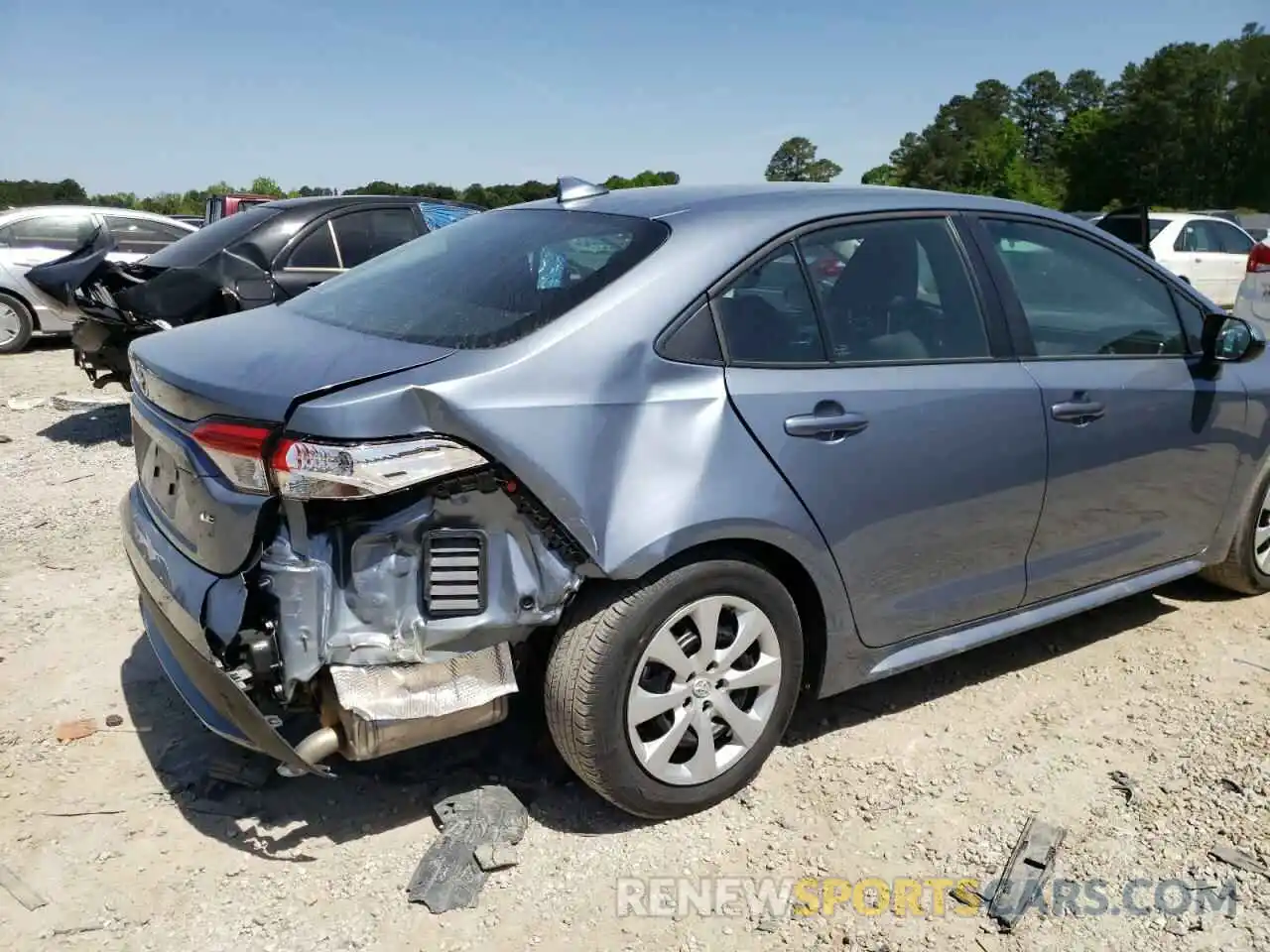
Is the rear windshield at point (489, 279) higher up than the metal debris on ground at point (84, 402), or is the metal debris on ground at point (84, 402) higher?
the rear windshield at point (489, 279)

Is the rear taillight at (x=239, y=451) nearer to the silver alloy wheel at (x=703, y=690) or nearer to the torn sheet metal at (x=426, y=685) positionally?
the torn sheet metal at (x=426, y=685)

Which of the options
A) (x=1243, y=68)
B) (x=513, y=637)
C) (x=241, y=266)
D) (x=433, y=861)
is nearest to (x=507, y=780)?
(x=433, y=861)

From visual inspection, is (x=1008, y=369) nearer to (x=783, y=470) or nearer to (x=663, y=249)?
(x=783, y=470)

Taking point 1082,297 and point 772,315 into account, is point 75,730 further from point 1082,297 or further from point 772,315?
point 1082,297

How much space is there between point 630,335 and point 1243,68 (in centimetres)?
7201

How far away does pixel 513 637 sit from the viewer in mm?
2494

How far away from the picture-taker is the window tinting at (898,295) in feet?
9.70

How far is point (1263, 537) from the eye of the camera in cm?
421

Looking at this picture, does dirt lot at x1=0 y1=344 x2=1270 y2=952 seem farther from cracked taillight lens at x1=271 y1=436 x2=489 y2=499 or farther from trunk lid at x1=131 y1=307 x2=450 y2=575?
cracked taillight lens at x1=271 y1=436 x2=489 y2=499

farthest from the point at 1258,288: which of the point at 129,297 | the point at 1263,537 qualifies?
the point at 129,297

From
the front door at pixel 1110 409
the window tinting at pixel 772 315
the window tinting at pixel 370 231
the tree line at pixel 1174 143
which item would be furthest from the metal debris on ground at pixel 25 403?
the tree line at pixel 1174 143

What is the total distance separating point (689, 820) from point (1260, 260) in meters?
9.28

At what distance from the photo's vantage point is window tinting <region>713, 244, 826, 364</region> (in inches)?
108

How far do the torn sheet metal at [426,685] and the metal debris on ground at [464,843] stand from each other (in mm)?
457
